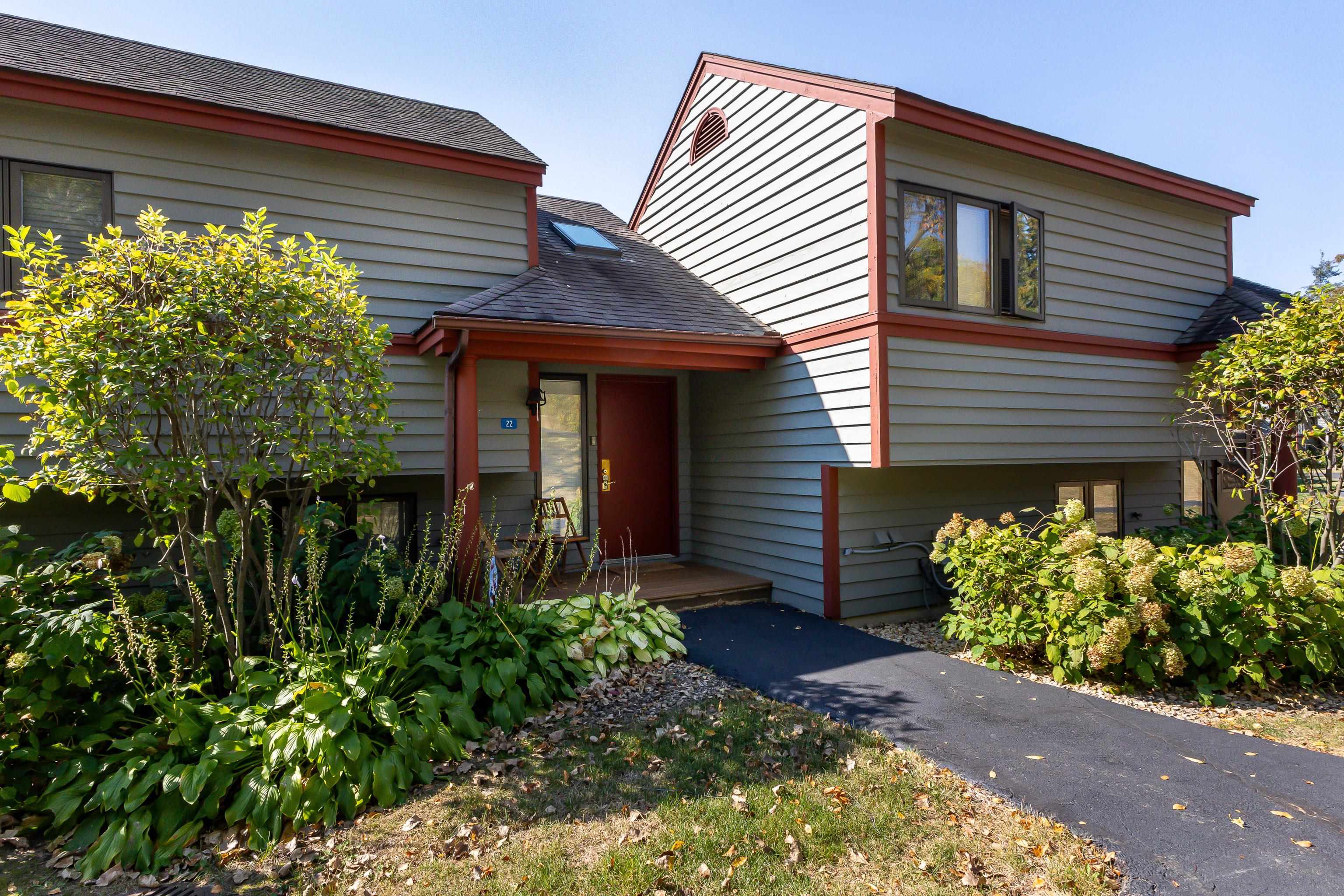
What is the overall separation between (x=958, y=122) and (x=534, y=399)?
15.9 ft

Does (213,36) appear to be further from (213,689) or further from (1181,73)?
(1181,73)

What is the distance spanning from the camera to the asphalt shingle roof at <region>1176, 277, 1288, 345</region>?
7828mm

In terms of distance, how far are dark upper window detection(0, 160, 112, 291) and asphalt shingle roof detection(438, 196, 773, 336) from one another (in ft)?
9.06

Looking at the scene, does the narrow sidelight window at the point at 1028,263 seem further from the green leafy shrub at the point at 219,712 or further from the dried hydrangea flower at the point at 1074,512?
the green leafy shrub at the point at 219,712

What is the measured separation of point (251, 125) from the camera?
5.85m

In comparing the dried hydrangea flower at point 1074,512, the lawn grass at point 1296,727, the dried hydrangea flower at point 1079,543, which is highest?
the dried hydrangea flower at point 1074,512

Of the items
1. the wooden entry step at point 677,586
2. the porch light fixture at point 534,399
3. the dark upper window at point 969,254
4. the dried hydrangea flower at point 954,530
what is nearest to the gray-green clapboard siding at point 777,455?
the wooden entry step at point 677,586

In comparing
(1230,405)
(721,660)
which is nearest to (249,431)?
(721,660)

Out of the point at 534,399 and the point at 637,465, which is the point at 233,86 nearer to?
the point at 534,399

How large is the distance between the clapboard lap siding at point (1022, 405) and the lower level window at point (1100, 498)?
0.82 meters

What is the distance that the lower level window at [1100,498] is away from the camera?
8.47m

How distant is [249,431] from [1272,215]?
49858 millimetres

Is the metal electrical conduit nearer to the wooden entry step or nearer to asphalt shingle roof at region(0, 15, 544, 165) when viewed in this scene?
the wooden entry step

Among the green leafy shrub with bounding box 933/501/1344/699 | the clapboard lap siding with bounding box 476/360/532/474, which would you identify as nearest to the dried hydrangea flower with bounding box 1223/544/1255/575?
the green leafy shrub with bounding box 933/501/1344/699
